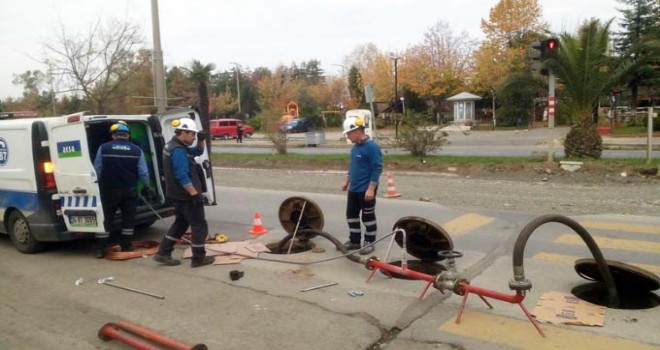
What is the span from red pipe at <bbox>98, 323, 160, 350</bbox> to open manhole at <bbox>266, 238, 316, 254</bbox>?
114 inches

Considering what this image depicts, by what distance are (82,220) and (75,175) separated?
1.86 feet

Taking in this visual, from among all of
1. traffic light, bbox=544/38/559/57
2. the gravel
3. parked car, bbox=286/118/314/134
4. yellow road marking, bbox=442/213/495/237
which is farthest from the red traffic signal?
parked car, bbox=286/118/314/134

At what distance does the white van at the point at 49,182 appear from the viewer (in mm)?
6660

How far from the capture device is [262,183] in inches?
575

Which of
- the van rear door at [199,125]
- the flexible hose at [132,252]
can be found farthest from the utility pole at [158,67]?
the flexible hose at [132,252]

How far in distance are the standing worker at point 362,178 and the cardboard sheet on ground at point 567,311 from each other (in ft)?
7.31

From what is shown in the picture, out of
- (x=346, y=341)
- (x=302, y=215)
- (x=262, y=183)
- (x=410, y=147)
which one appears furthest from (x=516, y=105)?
A: (x=346, y=341)

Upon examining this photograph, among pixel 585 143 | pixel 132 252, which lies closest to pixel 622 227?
pixel 132 252

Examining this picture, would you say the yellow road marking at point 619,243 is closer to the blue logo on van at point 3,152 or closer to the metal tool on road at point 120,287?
the metal tool on road at point 120,287

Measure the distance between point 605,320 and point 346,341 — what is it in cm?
212

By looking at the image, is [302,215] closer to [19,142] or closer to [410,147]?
[19,142]

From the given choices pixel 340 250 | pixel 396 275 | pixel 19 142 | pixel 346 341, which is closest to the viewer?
pixel 346 341

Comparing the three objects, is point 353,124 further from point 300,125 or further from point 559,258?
point 300,125

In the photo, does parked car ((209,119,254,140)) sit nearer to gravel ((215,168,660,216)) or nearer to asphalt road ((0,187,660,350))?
gravel ((215,168,660,216))
